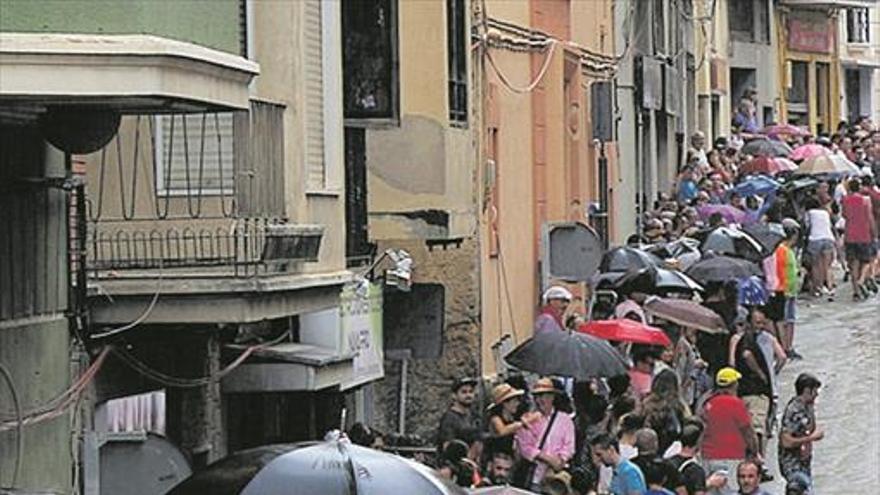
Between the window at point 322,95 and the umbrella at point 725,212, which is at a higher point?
the window at point 322,95

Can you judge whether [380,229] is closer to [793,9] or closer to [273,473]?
[273,473]

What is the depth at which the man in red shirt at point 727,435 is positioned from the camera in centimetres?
1919

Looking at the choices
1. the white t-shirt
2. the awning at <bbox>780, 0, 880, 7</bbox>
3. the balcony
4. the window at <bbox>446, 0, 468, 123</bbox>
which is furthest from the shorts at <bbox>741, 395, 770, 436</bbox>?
the awning at <bbox>780, 0, 880, 7</bbox>

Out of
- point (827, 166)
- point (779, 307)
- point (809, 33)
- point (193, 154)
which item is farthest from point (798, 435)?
point (809, 33)

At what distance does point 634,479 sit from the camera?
1589 cm

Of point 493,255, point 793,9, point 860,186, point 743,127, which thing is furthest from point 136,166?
point 793,9

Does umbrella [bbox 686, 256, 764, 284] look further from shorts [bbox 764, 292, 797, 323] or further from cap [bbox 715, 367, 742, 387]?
cap [bbox 715, 367, 742, 387]

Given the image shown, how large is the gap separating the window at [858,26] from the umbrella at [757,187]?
30505mm

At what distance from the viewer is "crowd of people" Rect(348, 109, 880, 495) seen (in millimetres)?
16734

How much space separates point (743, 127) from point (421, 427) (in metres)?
28.4

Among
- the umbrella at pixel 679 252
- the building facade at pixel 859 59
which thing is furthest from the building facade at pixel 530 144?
the building facade at pixel 859 59

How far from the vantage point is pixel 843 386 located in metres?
27.2

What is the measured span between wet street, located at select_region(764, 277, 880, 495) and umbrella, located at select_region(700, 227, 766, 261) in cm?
144

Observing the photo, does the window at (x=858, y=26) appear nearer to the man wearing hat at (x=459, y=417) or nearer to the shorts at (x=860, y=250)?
the shorts at (x=860, y=250)
